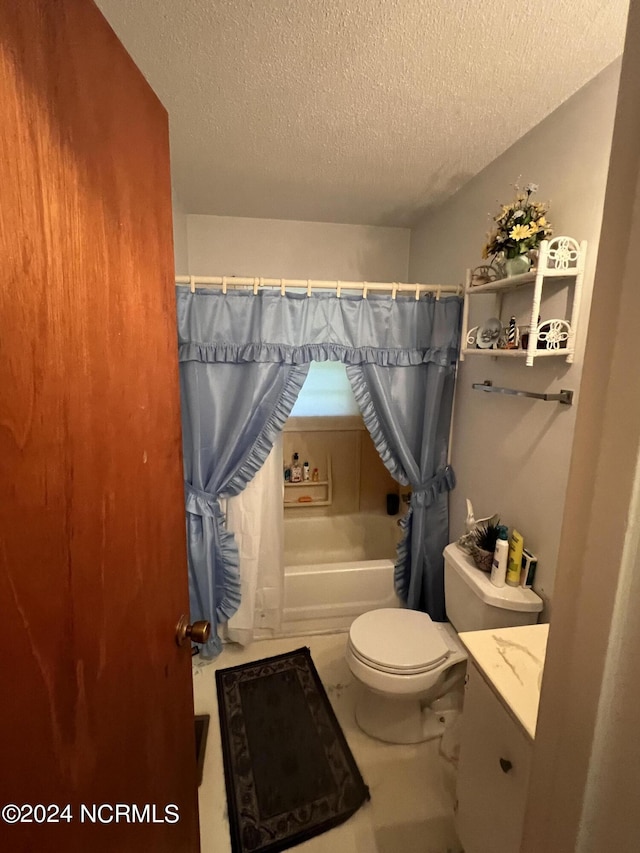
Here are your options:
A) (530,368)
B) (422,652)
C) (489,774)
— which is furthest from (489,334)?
(489,774)

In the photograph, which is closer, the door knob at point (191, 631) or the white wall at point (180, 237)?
the door knob at point (191, 631)

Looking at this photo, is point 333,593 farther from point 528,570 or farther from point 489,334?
point 489,334

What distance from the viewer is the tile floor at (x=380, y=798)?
1.34 meters

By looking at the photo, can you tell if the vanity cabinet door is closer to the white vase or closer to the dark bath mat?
the dark bath mat

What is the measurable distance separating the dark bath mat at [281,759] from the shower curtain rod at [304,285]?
191 cm

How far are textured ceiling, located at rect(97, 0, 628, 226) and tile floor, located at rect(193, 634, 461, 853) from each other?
2432mm

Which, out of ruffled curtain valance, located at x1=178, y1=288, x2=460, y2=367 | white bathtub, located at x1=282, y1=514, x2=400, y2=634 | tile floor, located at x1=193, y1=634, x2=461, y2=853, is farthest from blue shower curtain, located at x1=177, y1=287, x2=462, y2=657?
tile floor, located at x1=193, y1=634, x2=461, y2=853

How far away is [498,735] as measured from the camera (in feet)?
3.37

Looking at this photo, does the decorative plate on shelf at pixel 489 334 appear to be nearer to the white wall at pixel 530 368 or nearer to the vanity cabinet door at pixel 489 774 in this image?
the white wall at pixel 530 368

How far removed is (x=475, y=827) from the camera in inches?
44.9

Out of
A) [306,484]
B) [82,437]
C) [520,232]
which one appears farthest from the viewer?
[306,484]

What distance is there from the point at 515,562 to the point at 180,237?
90.9 inches

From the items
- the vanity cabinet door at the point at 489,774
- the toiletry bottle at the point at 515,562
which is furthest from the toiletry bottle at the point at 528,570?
the vanity cabinet door at the point at 489,774

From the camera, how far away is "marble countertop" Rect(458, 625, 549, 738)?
37.6 inches
